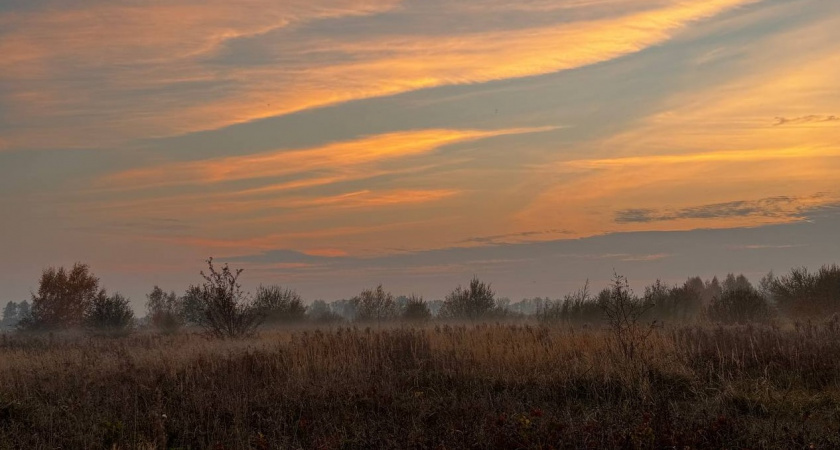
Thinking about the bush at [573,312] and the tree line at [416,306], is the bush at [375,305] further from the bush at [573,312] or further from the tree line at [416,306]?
the bush at [573,312]

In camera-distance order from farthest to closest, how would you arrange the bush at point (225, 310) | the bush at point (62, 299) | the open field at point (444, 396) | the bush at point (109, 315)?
the bush at point (62, 299) < the bush at point (109, 315) < the bush at point (225, 310) < the open field at point (444, 396)

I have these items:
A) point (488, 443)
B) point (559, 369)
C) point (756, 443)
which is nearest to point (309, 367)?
point (559, 369)

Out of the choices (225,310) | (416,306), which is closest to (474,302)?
(416,306)

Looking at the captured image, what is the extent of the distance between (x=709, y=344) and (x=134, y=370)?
12.8 m

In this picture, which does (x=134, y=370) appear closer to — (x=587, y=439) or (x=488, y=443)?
(x=488, y=443)

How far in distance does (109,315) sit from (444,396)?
3360cm

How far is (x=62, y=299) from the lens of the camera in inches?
2156

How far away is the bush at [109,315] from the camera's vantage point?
39.7 metres

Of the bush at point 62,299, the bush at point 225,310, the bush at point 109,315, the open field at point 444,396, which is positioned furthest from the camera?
the bush at point 62,299

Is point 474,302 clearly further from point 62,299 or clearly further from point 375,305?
point 62,299

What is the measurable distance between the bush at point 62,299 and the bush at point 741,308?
4614 cm

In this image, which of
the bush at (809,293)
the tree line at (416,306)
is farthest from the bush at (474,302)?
the bush at (809,293)

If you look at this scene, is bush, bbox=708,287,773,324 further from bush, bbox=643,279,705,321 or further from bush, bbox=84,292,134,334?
bush, bbox=84,292,134,334

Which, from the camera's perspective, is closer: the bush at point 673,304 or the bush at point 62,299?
the bush at point 673,304
